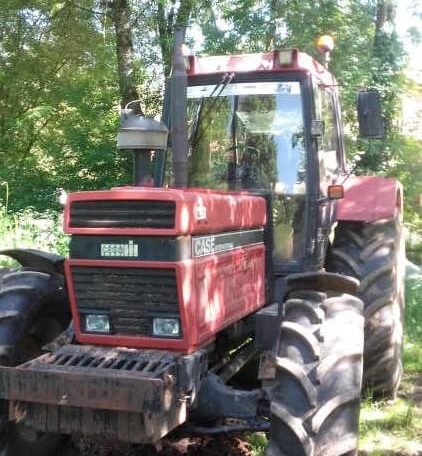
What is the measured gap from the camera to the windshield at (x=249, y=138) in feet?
15.4

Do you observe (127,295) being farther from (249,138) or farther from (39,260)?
(249,138)

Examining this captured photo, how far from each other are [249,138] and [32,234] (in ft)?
18.8

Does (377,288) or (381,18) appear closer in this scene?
(377,288)

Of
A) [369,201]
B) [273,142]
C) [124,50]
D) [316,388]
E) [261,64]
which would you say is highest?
[124,50]

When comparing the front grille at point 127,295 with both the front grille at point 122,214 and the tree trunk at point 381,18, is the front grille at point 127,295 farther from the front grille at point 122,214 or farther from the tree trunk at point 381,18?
the tree trunk at point 381,18

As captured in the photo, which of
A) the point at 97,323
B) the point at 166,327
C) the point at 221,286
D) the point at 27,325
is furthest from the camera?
the point at 27,325

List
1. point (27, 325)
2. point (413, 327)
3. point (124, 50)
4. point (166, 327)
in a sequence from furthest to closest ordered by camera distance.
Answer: point (124, 50) → point (413, 327) → point (27, 325) → point (166, 327)

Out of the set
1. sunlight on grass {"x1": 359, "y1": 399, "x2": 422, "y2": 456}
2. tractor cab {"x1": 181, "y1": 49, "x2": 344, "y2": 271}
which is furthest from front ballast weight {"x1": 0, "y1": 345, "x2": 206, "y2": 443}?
sunlight on grass {"x1": 359, "y1": 399, "x2": 422, "y2": 456}

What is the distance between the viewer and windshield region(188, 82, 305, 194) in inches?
185

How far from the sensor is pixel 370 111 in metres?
4.73

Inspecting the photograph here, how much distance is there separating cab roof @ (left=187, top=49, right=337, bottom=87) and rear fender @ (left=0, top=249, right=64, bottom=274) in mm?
1638

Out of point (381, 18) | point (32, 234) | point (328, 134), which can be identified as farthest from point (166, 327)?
point (381, 18)

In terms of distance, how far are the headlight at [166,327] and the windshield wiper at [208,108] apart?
1.72 m

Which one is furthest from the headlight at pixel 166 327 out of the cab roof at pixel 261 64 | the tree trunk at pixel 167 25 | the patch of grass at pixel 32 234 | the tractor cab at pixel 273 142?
the tree trunk at pixel 167 25
